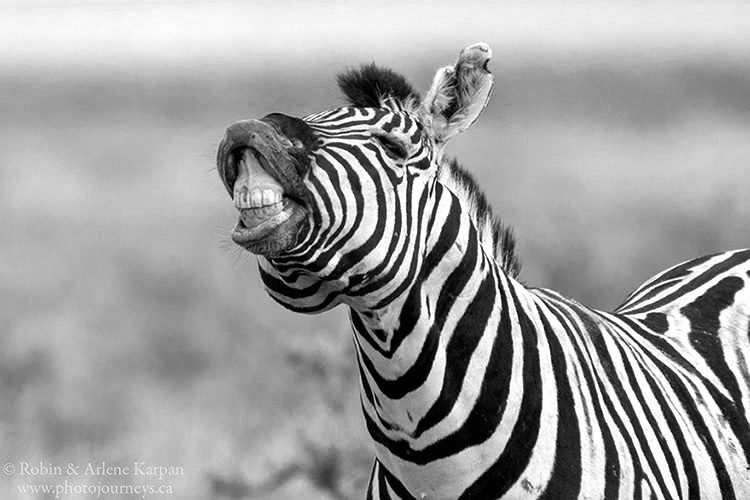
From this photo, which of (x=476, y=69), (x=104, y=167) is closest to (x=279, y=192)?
(x=476, y=69)

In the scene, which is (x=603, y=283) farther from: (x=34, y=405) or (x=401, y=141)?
(x=401, y=141)

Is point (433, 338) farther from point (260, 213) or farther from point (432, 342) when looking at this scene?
point (260, 213)

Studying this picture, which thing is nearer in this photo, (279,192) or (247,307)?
(279,192)

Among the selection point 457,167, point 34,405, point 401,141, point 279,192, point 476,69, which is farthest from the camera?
point 34,405

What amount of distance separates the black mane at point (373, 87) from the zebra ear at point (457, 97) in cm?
6

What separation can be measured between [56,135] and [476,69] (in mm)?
6148

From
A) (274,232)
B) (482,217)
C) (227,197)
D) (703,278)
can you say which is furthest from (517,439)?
(227,197)

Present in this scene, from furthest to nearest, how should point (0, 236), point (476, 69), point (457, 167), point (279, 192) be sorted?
1. point (0, 236)
2. point (457, 167)
3. point (476, 69)
4. point (279, 192)

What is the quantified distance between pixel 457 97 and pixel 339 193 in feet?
1.99

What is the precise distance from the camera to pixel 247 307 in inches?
311

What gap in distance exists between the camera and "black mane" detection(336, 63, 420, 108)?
3.03m

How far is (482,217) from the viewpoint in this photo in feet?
11.2

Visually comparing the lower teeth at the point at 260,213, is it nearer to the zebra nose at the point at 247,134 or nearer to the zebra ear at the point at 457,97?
the zebra nose at the point at 247,134

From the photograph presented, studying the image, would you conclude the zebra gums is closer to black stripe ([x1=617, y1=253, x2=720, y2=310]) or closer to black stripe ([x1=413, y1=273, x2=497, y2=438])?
black stripe ([x1=413, y1=273, x2=497, y2=438])
